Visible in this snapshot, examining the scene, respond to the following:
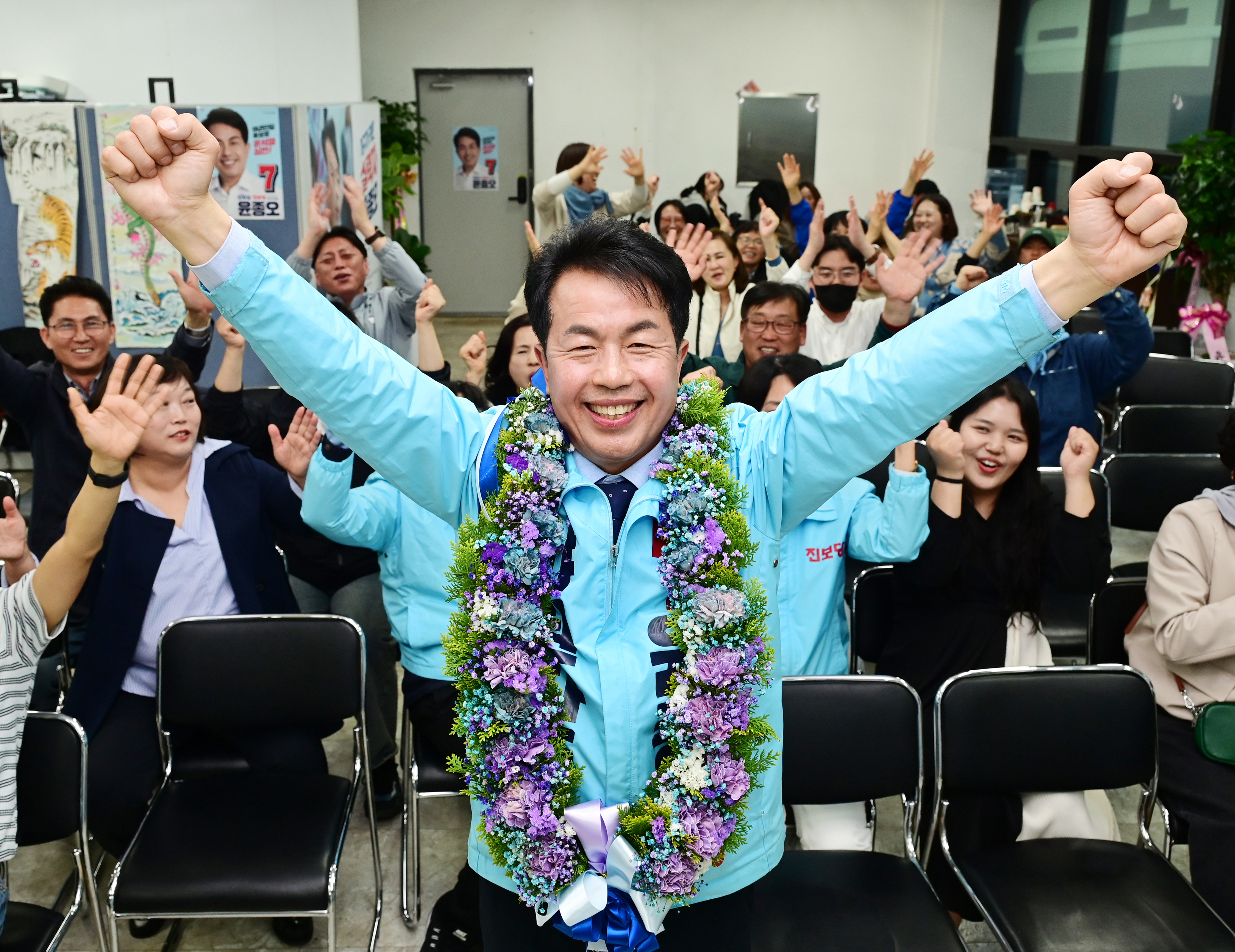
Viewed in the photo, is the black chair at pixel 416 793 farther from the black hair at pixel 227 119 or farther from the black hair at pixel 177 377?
the black hair at pixel 227 119

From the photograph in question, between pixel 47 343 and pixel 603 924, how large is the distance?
316 cm

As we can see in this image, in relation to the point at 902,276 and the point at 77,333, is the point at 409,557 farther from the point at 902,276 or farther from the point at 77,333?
the point at 77,333

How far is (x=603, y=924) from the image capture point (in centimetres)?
141

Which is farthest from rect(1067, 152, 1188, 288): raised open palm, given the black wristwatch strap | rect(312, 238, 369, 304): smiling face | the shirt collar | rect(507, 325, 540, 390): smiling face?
rect(312, 238, 369, 304): smiling face

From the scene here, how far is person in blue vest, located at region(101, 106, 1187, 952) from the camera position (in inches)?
45.4

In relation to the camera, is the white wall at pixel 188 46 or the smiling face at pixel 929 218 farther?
the white wall at pixel 188 46

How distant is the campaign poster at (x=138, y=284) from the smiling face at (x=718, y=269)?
255cm

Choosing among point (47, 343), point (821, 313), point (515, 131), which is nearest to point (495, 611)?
point (47, 343)

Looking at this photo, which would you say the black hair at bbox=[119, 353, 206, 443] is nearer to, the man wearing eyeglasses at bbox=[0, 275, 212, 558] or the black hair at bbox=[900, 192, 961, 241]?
the man wearing eyeglasses at bbox=[0, 275, 212, 558]

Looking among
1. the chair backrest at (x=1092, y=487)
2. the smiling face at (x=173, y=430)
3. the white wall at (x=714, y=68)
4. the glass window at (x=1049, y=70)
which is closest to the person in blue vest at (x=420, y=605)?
the smiling face at (x=173, y=430)

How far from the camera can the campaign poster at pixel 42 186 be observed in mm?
5152

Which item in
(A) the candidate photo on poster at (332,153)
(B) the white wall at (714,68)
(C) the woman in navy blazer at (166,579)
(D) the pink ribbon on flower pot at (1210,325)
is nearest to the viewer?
(C) the woman in navy blazer at (166,579)

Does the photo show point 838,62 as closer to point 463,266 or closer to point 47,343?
point 463,266

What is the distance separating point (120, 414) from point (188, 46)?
19.5ft
